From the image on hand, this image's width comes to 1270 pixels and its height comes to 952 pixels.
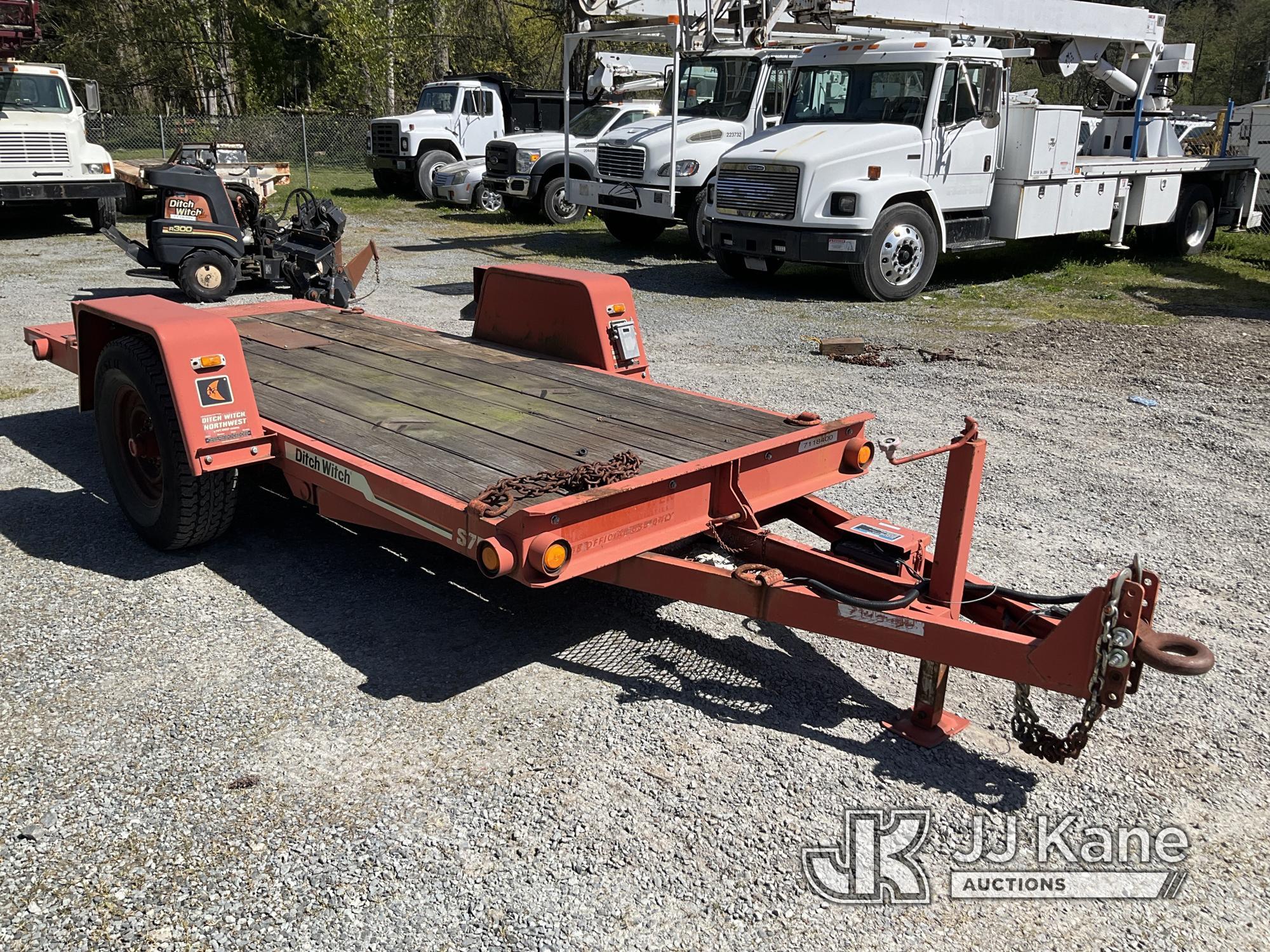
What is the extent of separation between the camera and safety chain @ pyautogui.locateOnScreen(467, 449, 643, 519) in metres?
3.32

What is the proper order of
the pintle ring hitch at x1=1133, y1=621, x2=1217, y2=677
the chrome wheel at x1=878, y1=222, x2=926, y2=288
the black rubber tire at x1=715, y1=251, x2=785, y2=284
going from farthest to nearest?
the black rubber tire at x1=715, y1=251, x2=785, y2=284 → the chrome wheel at x1=878, y1=222, x2=926, y2=288 → the pintle ring hitch at x1=1133, y1=621, x2=1217, y2=677

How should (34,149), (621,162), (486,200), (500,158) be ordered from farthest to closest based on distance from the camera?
(486,200) < (500,158) < (34,149) < (621,162)

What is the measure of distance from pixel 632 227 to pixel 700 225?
215 cm

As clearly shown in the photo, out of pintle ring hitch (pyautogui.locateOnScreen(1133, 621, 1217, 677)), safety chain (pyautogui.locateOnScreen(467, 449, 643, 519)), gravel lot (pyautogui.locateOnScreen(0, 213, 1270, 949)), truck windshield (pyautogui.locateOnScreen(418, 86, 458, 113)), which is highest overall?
truck windshield (pyautogui.locateOnScreen(418, 86, 458, 113))

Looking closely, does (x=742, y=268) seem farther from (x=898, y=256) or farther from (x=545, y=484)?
(x=545, y=484)

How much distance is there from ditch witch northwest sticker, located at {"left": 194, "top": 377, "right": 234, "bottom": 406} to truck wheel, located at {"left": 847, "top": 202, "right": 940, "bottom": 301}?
8475 mm

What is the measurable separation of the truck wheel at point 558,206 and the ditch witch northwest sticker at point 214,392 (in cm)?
1440

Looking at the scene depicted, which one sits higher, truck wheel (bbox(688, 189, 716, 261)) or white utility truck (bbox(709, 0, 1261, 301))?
white utility truck (bbox(709, 0, 1261, 301))

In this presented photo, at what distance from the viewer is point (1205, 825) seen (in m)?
3.09

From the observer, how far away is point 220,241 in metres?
11.0

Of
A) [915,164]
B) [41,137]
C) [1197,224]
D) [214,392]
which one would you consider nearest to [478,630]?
→ [214,392]

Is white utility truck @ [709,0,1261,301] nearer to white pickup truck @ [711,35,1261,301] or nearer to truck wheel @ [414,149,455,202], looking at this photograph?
white pickup truck @ [711,35,1261,301]

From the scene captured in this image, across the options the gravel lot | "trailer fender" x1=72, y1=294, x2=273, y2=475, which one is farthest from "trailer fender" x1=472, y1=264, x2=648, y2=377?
"trailer fender" x1=72, y1=294, x2=273, y2=475

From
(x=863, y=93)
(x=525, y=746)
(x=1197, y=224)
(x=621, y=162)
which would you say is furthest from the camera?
(x=1197, y=224)
